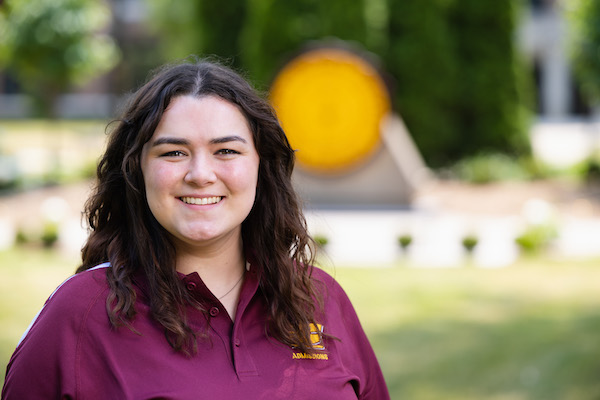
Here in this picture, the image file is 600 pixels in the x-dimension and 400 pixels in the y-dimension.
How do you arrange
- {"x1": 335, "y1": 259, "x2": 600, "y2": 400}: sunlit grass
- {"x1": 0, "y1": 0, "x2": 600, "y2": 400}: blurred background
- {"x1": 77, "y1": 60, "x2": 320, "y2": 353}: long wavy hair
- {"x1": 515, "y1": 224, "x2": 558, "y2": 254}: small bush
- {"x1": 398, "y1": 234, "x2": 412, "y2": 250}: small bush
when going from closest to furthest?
{"x1": 77, "y1": 60, "x2": 320, "y2": 353}: long wavy hair, {"x1": 335, "y1": 259, "x2": 600, "y2": 400}: sunlit grass, {"x1": 0, "y1": 0, "x2": 600, "y2": 400}: blurred background, {"x1": 515, "y1": 224, "x2": 558, "y2": 254}: small bush, {"x1": 398, "y1": 234, "x2": 412, "y2": 250}: small bush

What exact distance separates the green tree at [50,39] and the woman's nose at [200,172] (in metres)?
14.9

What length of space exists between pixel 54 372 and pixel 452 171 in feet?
51.2

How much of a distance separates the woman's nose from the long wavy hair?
14 centimetres

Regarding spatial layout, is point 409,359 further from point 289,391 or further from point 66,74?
point 66,74

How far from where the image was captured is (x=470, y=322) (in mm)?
6812

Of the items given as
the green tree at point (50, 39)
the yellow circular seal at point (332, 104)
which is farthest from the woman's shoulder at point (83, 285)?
the green tree at point (50, 39)

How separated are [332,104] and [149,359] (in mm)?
10820

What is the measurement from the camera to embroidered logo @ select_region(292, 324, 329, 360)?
2.16 meters

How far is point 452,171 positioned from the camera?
55.8ft

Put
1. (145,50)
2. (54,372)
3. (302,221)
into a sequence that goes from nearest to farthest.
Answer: (54,372) < (302,221) < (145,50)

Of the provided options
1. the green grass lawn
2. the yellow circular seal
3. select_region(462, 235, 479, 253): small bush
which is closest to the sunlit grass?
the green grass lawn

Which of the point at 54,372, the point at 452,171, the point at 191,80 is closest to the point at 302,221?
the point at 191,80

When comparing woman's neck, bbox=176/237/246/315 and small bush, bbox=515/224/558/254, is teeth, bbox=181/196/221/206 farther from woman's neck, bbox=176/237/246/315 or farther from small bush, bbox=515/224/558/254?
small bush, bbox=515/224/558/254

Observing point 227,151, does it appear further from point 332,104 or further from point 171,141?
point 332,104
